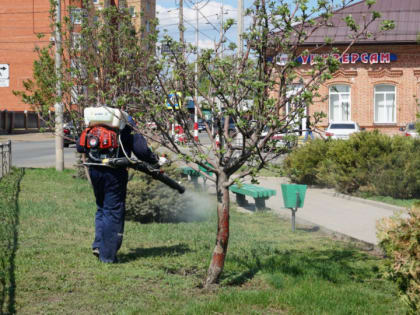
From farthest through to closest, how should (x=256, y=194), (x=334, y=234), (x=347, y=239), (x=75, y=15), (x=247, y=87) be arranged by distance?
(x=75, y=15)
(x=256, y=194)
(x=334, y=234)
(x=347, y=239)
(x=247, y=87)

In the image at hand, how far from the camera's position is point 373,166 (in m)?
14.1

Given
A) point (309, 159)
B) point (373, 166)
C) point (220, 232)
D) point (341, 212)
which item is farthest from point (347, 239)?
point (309, 159)

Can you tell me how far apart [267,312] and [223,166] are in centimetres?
144

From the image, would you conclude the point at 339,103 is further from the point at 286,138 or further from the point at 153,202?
the point at 286,138

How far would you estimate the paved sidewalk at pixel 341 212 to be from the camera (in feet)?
33.5

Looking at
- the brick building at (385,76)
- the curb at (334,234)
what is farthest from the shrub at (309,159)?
the brick building at (385,76)

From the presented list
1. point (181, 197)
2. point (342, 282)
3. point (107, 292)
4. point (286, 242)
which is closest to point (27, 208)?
point (181, 197)

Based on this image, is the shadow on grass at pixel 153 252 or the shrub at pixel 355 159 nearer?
the shadow on grass at pixel 153 252

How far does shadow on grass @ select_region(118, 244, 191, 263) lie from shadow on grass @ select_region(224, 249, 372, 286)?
0.77 metres

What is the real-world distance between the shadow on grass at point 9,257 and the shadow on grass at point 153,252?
→ 1166 mm

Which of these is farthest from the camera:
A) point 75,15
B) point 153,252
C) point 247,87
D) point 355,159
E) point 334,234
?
point 355,159

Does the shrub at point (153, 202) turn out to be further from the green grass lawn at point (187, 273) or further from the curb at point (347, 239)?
the curb at point (347, 239)

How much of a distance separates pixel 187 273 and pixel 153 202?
3.14 m

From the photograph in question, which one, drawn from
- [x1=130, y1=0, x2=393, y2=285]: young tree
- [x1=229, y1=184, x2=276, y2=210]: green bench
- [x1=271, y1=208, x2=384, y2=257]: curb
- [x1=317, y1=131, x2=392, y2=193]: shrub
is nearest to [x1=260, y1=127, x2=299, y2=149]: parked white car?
[x1=130, y1=0, x2=393, y2=285]: young tree
